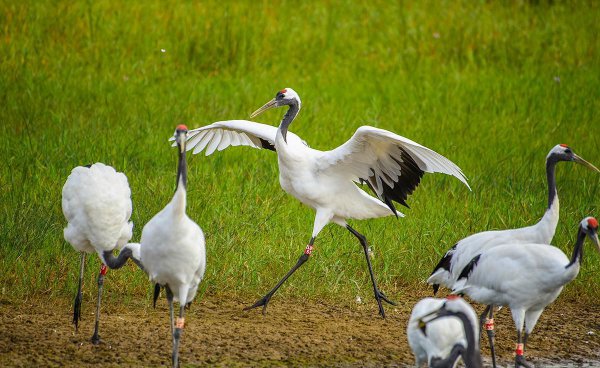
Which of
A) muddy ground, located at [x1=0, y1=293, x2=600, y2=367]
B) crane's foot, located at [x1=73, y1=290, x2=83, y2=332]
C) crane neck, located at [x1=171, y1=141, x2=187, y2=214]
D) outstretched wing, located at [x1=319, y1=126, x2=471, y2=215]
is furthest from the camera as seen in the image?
outstretched wing, located at [x1=319, y1=126, x2=471, y2=215]

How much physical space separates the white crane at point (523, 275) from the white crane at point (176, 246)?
5.02 ft

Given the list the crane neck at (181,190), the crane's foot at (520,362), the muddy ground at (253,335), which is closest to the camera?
the crane neck at (181,190)

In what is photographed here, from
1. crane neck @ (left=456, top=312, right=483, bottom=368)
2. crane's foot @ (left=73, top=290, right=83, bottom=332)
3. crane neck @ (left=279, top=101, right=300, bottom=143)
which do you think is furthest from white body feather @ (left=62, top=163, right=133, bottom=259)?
crane neck @ (left=456, top=312, right=483, bottom=368)

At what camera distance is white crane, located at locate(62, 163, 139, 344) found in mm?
5734

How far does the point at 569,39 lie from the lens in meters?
13.2

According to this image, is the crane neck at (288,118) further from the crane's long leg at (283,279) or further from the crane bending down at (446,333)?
the crane bending down at (446,333)

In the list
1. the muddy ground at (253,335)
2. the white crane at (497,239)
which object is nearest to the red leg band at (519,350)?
the white crane at (497,239)

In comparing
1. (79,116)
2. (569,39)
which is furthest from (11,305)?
(569,39)

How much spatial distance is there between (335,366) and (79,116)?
16.9 feet

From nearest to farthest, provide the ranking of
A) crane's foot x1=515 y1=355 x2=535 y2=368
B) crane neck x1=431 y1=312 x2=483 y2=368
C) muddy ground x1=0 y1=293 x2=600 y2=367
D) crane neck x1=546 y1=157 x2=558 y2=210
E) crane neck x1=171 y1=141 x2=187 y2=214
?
crane neck x1=431 y1=312 x2=483 y2=368
crane neck x1=171 y1=141 x2=187 y2=214
crane's foot x1=515 y1=355 x2=535 y2=368
muddy ground x1=0 y1=293 x2=600 y2=367
crane neck x1=546 y1=157 x2=558 y2=210

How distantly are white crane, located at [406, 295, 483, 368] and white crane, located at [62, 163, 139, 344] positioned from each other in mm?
1761

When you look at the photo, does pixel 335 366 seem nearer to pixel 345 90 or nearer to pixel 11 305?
pixel 11 305

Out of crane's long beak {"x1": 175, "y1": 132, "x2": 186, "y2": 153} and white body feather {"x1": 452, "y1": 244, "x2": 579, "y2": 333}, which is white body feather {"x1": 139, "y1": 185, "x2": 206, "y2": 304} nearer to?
crane's long beak {"x1": 175, "y1": 132, "x2": 186, "y2": 153}

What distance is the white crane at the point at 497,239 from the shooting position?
575 cm
